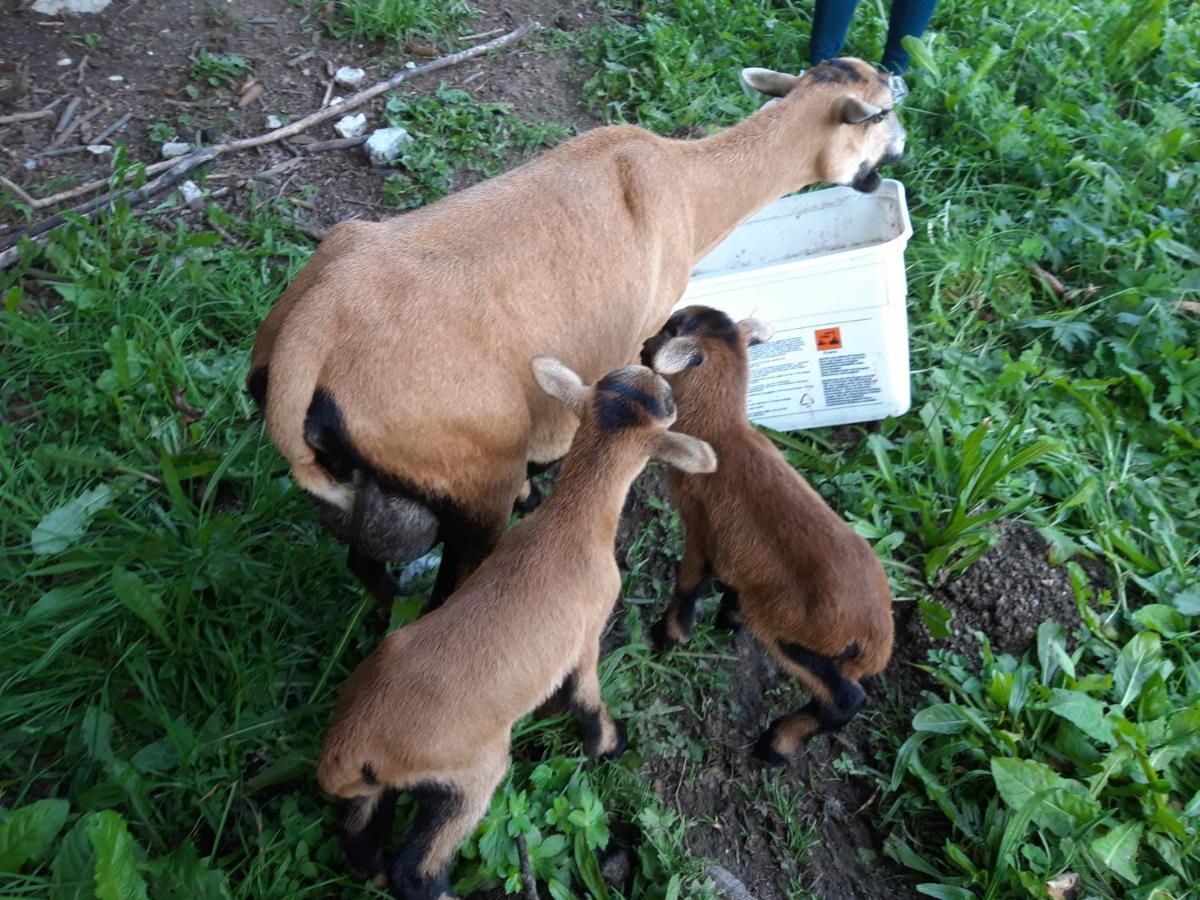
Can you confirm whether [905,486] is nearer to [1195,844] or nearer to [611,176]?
[1195,844]

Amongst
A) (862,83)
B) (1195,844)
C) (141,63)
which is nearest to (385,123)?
(141,63)

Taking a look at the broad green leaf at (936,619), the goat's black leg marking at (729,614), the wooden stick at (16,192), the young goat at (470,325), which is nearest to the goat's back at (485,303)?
the young goat at (470,325)

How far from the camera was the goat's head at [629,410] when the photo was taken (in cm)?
285

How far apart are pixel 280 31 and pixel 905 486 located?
516 cm

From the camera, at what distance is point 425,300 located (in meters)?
2.73

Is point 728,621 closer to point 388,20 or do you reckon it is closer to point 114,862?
point 114,862

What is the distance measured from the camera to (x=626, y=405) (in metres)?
2.89

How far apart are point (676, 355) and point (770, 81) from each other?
187cm

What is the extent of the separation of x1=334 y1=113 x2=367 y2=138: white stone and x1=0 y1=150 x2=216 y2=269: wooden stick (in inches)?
31.0

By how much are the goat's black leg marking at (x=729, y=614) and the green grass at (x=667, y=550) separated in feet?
0.47

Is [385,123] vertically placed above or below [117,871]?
above

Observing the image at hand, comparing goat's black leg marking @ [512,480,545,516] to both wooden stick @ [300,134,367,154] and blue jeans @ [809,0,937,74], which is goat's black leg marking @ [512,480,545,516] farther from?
blue jeans @ [809,0,937,74]

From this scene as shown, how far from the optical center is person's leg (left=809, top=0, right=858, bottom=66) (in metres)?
5.18

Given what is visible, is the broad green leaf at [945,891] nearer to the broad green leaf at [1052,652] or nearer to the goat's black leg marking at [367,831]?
the broad green leaf at [1052,652]
